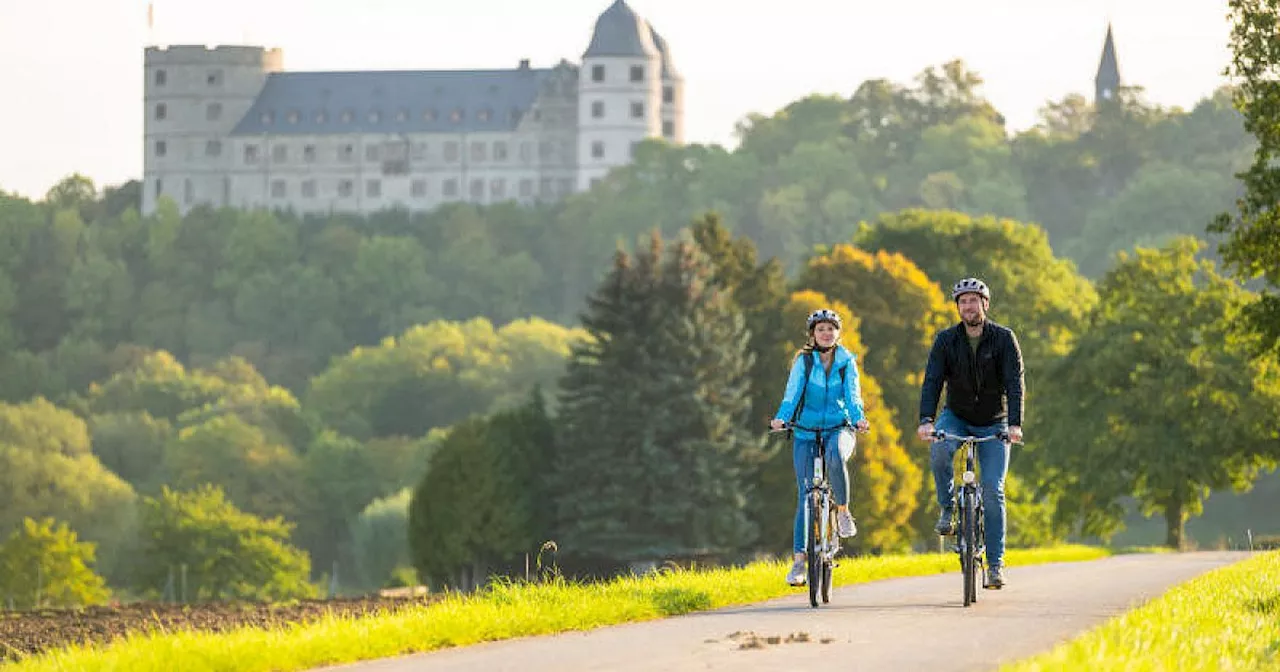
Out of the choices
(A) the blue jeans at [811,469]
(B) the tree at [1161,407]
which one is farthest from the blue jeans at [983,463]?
(B) the tree at [1161,407]

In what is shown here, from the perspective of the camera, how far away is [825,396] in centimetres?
1769

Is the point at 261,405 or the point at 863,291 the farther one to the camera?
the point at 261,405

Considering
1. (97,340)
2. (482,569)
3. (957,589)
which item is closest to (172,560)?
(482,569)

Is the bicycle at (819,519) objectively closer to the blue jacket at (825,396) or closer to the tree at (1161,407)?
the blue jacket at (825,396)

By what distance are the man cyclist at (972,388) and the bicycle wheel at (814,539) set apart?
942mm

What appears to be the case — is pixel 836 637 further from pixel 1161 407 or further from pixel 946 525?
pixel 1161 407

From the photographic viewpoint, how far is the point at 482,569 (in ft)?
256

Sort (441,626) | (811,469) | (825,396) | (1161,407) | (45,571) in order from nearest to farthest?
(441,626), (825,396), (811,469), (1161,407), (45,571)

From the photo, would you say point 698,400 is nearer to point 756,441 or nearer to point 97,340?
point 756,441

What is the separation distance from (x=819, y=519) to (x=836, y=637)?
2.85m

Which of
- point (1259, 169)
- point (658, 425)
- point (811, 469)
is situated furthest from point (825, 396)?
point (658, 425)

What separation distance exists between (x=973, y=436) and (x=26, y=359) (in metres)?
171

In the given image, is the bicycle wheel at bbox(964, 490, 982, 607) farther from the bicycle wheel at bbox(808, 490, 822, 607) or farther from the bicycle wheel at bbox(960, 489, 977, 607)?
the bicycle wheel at bbox(808, 490, 822, 607)

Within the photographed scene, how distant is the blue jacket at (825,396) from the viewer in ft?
57.9
